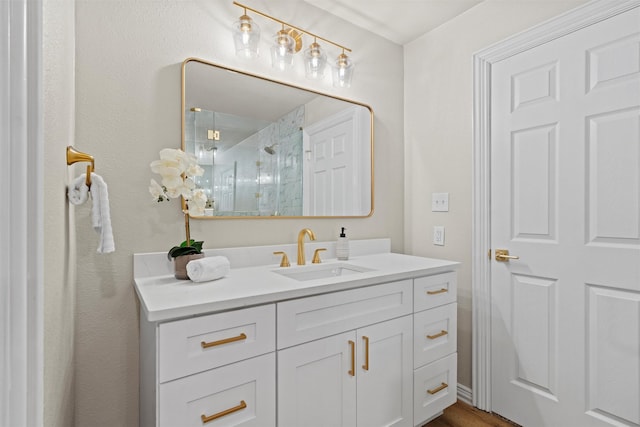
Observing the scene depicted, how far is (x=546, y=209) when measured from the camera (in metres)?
1.65

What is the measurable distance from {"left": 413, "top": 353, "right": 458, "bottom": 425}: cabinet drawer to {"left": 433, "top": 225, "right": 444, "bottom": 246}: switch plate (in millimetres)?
689

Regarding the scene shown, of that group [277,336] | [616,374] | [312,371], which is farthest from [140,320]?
[616,374]

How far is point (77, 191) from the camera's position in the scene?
1056mm

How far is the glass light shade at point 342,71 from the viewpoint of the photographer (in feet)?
6.51

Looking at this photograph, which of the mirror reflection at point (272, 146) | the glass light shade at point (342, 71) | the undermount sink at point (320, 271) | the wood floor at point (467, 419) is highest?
the glass light shade at point (342, 71)

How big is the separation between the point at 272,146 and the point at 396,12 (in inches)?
45.9

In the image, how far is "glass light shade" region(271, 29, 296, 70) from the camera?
1.75 m

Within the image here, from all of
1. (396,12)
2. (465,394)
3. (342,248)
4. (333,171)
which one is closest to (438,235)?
(342,248)

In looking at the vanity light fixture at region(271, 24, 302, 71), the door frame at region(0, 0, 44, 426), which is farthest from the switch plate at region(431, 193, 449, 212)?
the door frame at region(0, 0, 44, 426)

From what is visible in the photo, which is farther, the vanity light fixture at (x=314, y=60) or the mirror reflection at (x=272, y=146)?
the vanity light fixture at (x=314, y=60)

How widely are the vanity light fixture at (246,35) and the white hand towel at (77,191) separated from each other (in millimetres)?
1009

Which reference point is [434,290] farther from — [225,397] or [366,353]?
[225,397]

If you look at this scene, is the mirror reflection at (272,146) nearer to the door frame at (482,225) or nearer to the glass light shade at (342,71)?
the glass light shade at (342,71)

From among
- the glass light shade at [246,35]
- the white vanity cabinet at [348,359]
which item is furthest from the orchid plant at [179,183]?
the glass light shade at [246,35]
